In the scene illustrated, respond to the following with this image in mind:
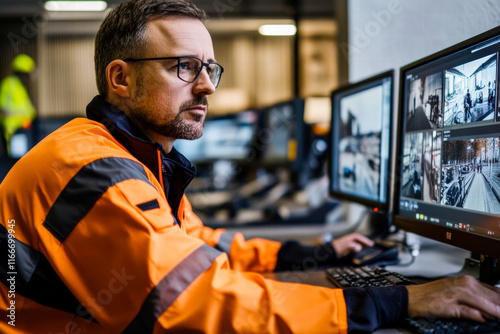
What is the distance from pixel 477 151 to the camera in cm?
79

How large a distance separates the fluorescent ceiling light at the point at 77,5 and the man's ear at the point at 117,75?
4.98 metres

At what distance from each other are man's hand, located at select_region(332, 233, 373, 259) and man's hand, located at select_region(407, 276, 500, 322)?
1.57ft

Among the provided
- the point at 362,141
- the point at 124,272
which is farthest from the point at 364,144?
the point at 124,272

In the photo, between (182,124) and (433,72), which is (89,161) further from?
(433,72)

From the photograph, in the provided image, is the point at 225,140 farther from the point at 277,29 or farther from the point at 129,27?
the point at 277,29

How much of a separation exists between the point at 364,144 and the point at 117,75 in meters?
0.77

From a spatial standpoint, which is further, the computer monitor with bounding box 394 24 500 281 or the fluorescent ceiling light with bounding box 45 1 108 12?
the fluorescent ceiling light with bounding box 45 1 108 12

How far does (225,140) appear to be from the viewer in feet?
10.5

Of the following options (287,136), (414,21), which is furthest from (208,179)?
(414,21)

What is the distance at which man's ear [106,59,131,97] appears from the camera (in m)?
0.98

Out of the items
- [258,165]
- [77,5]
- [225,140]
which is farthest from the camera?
[77,5]

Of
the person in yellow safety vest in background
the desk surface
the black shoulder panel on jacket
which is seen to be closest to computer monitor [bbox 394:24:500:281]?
the desk surface

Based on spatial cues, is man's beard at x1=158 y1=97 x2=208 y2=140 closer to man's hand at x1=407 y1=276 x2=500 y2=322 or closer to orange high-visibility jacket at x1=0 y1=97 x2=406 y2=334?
orange high-visibility jacket at x1=0 y1=97 x2=406 y2=334

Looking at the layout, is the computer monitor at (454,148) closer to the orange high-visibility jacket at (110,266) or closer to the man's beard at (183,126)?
the orange high-visibility jacket at (110,266)
